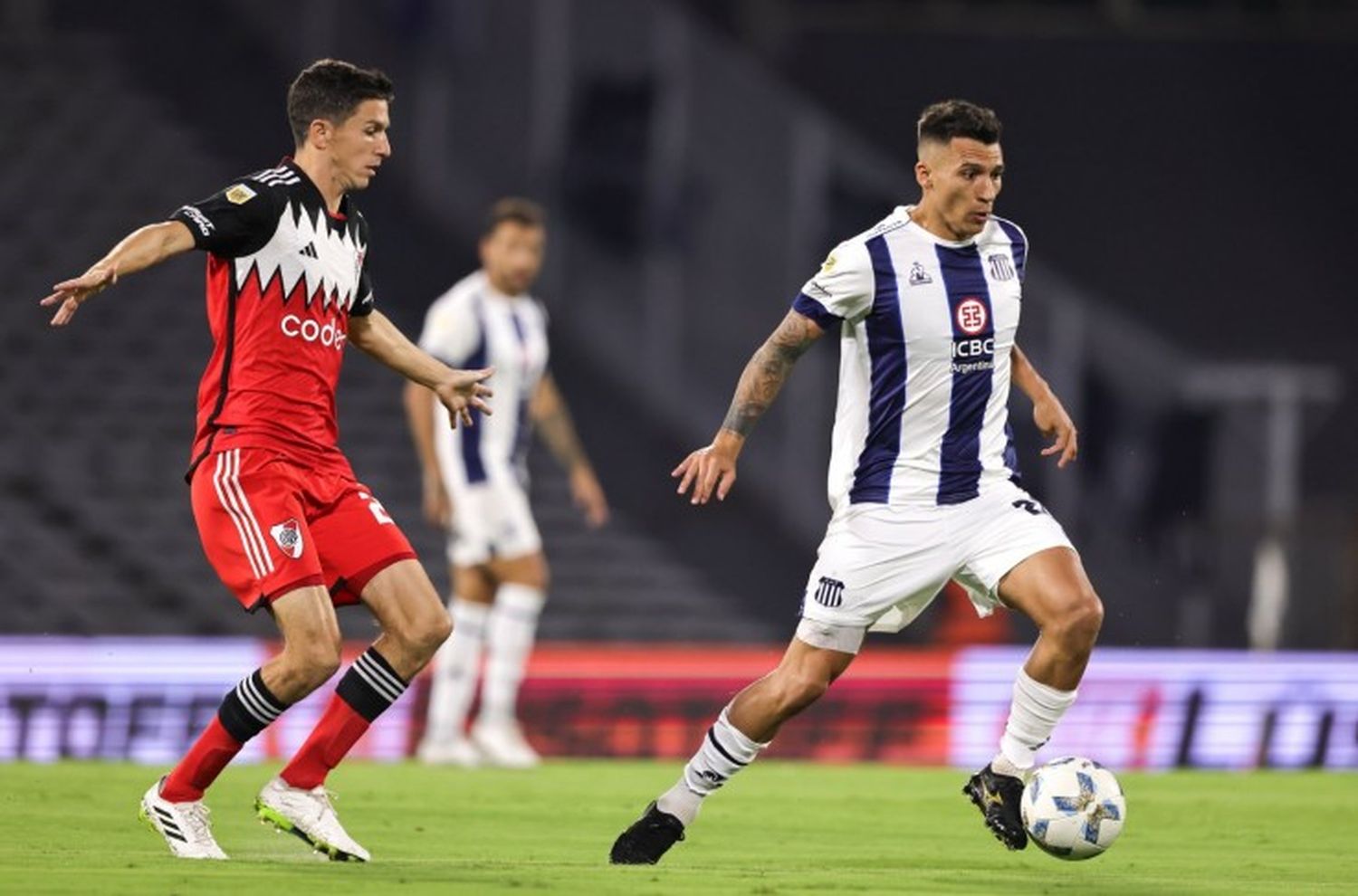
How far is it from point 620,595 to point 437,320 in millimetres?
6494

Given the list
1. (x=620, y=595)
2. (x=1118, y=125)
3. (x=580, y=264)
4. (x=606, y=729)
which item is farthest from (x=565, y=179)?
(x=606, y=729)

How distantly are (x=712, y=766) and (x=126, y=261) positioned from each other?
6.77ft

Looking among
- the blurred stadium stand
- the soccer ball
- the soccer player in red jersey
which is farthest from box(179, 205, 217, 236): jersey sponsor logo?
the blurred stadium stand

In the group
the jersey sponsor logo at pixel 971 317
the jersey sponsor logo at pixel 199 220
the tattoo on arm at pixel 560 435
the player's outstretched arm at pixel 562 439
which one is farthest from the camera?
the tattoo on arm at pixel 560 435

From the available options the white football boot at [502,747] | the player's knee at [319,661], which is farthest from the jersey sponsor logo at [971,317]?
the white football boot at [502,747]

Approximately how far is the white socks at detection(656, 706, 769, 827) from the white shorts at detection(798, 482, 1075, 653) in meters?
0.35

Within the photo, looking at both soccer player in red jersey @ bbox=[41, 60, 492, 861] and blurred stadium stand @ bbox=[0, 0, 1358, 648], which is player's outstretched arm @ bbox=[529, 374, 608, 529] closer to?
soccer player in red jersey @ bbox=[41, 60, 492, 861]

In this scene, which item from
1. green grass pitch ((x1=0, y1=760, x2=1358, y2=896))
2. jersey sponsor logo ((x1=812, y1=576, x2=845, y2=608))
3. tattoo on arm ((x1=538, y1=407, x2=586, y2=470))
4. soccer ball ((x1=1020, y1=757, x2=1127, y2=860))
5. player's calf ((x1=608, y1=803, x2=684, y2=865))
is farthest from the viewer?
tattoo on arm ((x1=538, y1=407, x2=586, y2=470))

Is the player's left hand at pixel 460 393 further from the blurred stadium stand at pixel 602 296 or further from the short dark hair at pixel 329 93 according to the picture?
the blurred stadium stand at pixel 602 296

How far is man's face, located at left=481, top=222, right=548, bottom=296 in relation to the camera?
11.1 m

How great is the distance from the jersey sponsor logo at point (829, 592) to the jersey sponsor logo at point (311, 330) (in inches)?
58.1

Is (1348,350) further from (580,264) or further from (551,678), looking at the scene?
(551,678)

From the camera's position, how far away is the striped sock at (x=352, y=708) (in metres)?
6.98

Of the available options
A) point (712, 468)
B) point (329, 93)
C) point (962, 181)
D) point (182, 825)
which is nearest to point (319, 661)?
point (182, 825)
